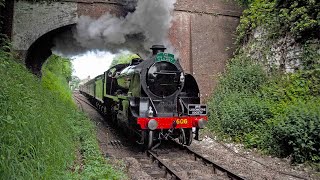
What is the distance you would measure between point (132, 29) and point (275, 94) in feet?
20.8

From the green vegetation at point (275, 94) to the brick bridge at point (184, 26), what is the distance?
0.95 meters

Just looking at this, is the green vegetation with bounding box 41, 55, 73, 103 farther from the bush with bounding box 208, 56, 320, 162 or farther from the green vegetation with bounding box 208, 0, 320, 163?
the green vegetation with bounding box 208, 0, 320, 163

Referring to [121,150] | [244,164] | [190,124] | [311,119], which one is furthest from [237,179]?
[121,150]

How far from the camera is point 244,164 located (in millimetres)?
6969

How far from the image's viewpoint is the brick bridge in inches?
502

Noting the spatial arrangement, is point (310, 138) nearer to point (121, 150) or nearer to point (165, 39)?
point (121, 150)

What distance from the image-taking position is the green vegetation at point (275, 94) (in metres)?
7.18

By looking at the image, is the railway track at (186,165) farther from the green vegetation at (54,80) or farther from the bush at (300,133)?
the green vegetation at (54,80)

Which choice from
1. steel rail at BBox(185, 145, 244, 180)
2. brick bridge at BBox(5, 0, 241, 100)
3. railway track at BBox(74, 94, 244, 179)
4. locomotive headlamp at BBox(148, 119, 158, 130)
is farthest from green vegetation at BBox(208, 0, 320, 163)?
locomotive headlamp at BBox(148, 119, 158, 130)

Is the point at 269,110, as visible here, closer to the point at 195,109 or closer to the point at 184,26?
the point at 195,109

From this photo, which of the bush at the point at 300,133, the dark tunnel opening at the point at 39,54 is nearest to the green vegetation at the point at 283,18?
the bush at the point at 300,133

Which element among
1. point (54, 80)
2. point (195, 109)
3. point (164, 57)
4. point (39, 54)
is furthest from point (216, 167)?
point (54, 80)

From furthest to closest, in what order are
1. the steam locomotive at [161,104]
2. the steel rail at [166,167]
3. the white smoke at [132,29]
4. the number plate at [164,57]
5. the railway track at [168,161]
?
the white smoke at [132,29]
the number plate at [164,57]
the steam locomotive at [161,104]
the railway track at [168,161]
the steel rail at [166,167]

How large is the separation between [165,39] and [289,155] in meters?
7.42
